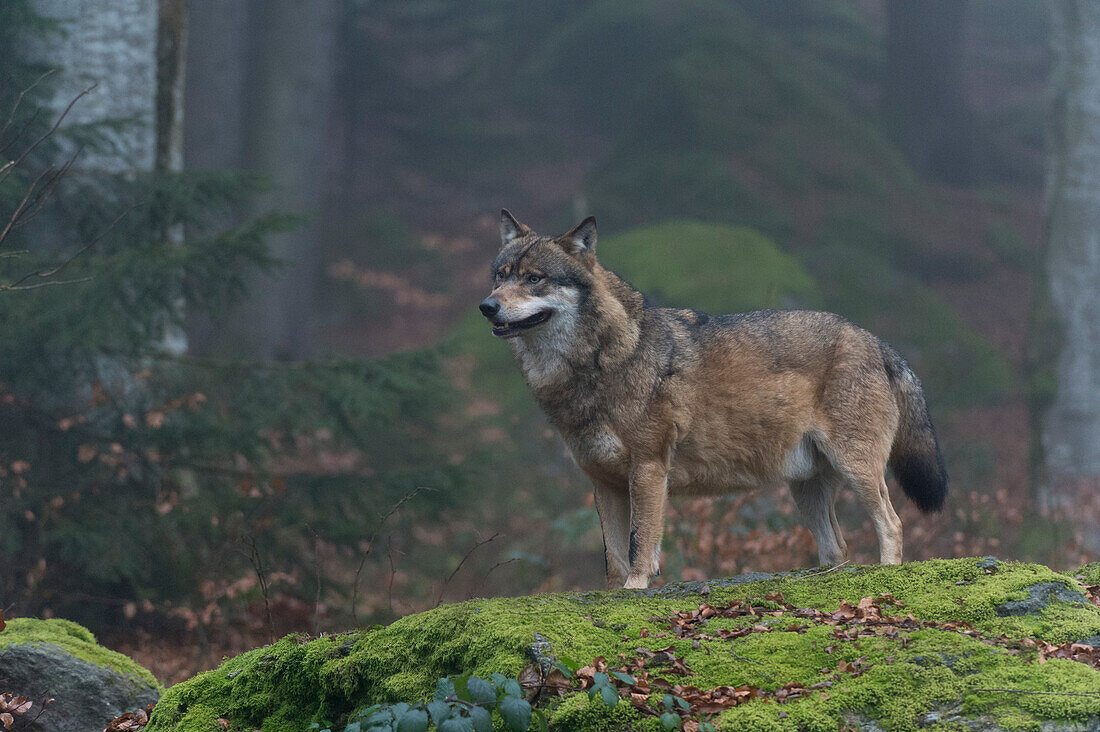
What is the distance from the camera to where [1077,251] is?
1412 centimetres

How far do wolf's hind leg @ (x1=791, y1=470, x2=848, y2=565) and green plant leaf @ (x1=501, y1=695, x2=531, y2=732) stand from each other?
383 cm

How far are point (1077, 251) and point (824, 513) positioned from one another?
32.0ft

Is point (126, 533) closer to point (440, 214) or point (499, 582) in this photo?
point (499, 582)

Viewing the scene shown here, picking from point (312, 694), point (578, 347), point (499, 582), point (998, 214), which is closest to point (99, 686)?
point (312, 694)

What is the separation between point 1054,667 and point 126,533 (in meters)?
7.93

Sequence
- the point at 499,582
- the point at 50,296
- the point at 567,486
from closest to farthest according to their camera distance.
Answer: the point at 50,296
the point at 499,582
the point at 567,486

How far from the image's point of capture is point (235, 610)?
9609 millimetres

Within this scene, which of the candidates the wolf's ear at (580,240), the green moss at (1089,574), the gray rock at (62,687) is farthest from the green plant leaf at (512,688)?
the green moss at (1089,574)

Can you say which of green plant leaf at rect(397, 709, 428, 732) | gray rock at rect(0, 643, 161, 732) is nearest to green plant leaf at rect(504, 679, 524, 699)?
green plant leaf at rect(397, 709, 428, 732)

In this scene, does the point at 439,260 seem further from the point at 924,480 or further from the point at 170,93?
the point at 924,480

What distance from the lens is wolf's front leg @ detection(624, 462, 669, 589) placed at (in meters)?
5.94

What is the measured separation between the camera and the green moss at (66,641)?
553 cm

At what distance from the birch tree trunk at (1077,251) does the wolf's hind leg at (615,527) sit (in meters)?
9.86

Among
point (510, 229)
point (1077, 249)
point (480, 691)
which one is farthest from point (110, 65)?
point (1077, 249)
